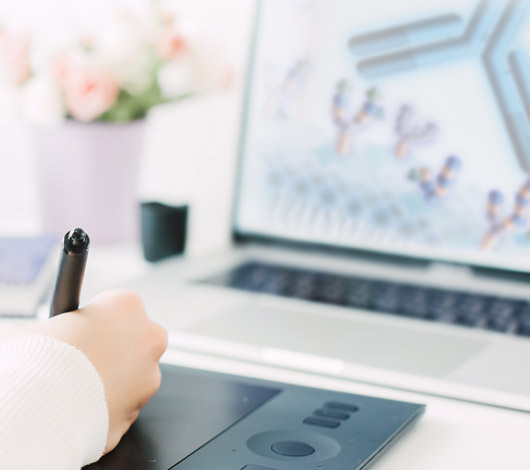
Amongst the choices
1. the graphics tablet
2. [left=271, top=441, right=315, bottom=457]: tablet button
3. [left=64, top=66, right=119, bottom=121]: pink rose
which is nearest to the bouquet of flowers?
[left=64, top=66, right=119, bottom=121]: pink rose

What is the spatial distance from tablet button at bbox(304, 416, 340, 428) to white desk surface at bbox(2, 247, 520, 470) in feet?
0.13

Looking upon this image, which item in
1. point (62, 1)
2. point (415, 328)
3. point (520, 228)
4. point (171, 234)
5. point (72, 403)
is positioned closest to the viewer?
point (72, 403)

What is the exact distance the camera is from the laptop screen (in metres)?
0.86

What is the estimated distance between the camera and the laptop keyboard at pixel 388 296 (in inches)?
30.2

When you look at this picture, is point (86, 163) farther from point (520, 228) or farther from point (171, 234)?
point (520, 228)

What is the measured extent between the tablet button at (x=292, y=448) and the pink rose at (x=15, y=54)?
2.50ft

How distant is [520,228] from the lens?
87 cm

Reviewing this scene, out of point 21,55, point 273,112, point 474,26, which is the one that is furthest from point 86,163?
point 474,26

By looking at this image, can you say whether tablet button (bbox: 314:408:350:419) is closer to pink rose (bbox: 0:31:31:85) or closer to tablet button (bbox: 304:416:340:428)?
tablet button (bbox: 304:416:340:428)

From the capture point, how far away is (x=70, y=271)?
1.57 feet

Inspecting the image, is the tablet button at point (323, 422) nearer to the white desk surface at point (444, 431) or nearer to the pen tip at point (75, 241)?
the white desk surface at point (444, 431)

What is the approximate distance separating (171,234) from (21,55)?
333 mm

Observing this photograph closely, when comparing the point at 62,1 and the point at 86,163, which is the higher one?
the point at 62,1

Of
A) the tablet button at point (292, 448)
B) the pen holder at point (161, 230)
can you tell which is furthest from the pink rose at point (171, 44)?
the tablet button at point (292, 448)
